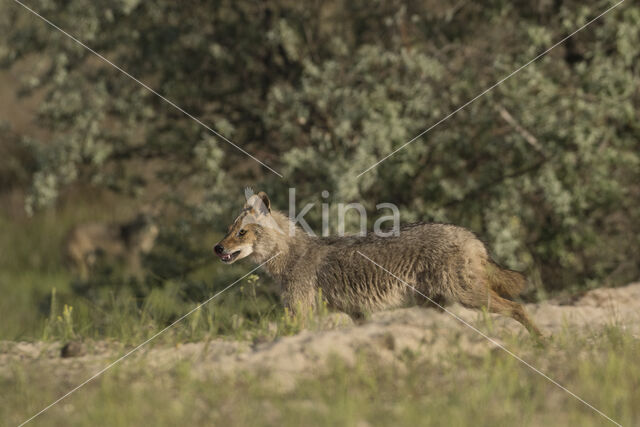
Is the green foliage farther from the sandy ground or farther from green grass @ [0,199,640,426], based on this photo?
green grass @ [0,199,640,426]

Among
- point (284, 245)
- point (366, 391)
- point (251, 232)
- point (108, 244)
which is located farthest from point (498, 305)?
point (108, 244)

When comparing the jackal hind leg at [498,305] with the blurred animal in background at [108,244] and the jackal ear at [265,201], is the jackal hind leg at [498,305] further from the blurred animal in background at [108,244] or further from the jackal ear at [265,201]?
the blurred animal in background at [108,244]

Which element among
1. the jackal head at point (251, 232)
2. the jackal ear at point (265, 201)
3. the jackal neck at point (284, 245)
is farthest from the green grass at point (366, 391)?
the jackal ear at point (265, 201)

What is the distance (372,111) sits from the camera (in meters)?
7.96

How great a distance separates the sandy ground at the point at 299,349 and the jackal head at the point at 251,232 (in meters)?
0.98

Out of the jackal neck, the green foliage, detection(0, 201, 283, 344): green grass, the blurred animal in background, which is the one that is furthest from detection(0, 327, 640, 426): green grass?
the blurred animal in background

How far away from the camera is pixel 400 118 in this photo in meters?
8.50

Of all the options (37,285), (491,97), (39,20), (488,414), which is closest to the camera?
(488,414)

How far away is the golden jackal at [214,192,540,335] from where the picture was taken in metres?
5.80

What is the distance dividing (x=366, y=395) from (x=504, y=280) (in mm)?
2270

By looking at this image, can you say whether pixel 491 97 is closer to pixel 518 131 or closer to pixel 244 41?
pixel 518 131

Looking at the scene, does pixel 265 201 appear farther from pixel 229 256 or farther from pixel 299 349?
pixel 299 349

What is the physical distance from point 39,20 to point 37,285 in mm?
5469

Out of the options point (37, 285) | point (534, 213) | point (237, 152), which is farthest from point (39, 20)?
point (534, 213)
